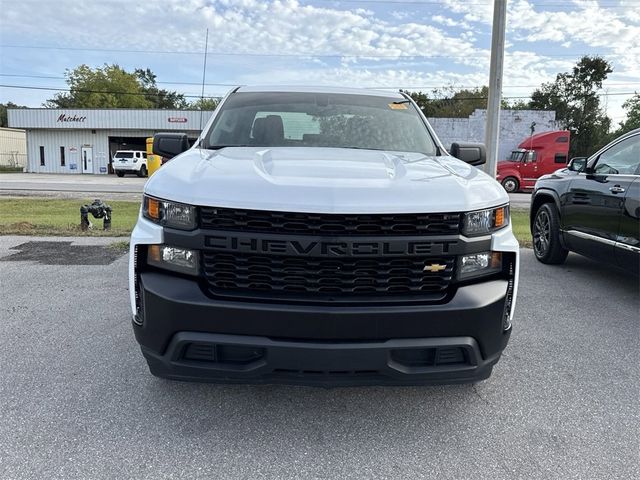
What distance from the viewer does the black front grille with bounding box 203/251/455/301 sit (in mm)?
2332

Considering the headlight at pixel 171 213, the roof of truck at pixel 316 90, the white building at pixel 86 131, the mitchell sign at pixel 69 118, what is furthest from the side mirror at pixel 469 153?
the mitchell sign at pixel 69 118

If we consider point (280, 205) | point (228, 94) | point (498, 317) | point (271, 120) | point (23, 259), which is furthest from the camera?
point (23, 259)

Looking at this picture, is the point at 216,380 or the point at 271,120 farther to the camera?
the point at 271,120

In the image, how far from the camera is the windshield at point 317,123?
3600 mm

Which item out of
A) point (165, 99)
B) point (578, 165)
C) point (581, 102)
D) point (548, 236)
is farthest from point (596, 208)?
point (165, 99)

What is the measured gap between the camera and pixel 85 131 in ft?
141

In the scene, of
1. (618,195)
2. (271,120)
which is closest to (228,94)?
(271,120)

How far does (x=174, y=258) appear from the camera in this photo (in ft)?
7.88

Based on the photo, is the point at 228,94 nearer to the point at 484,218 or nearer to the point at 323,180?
the point at 323,180

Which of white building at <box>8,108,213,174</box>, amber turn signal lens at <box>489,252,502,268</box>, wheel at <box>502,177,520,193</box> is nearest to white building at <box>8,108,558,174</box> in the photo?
white building at <box>8,108,213,174</box>

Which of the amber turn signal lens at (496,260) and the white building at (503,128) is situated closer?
the amber turn signal lens at (496,260)

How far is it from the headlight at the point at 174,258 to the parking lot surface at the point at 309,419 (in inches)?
35.1

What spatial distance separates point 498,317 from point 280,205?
1189 mm

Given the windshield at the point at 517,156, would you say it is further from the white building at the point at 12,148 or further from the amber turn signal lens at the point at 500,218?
the white building at the point at 12,148
